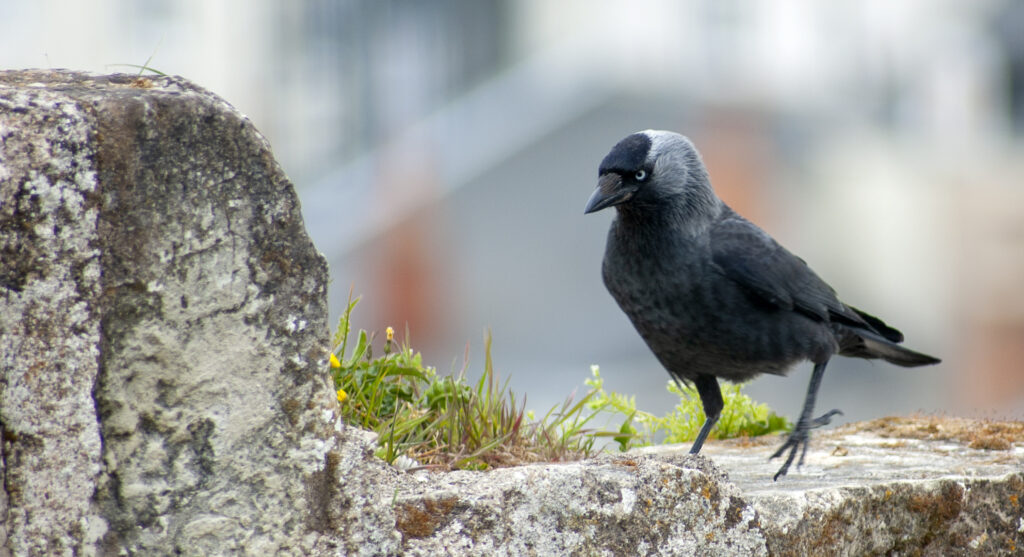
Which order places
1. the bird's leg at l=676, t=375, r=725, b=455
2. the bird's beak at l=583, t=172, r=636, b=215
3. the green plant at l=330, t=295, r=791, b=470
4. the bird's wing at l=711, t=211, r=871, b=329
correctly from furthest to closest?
the bird's leg at l=676, t=375, r=725, b=455 < the bird's wing at l=711, t=211, r=871, b=329 < the bird's beak at l=583, t=172, r=636, b=215 < the green plant at l=330, t=295, r=791, b=470

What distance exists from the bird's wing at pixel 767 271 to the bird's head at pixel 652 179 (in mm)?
163

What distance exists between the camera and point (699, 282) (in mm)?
4336

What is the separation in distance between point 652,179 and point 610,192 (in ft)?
0.70

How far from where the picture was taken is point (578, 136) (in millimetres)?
13906

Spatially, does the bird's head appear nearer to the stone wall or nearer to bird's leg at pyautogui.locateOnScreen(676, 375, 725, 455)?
bird's leg at pyautogui.locateOnScreen(676, 375, 725, 455)

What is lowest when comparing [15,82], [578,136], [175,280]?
[175,280]

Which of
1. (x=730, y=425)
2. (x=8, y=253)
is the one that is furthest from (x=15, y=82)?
(x=730, y=425)

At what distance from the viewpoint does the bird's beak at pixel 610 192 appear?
4297 millimetres

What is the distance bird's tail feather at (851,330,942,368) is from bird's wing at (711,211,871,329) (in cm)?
25

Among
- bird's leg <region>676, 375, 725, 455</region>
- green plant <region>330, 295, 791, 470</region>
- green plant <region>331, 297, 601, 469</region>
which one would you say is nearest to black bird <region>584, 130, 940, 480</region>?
bird's leg <region>676, 375, 725, 455</region>

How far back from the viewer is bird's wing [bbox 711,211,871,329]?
4.43 m

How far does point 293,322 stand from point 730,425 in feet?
10.2

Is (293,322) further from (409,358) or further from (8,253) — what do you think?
(409,358)

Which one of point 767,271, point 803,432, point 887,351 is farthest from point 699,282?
point 887,351
